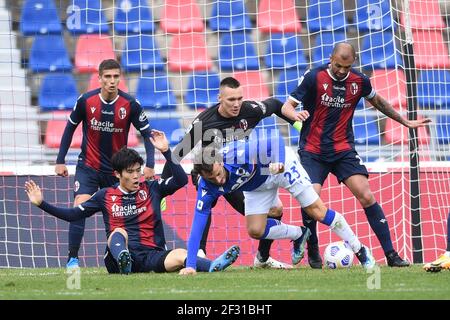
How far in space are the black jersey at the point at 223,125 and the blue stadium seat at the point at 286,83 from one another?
11.4ft

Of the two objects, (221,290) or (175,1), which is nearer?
(221,290)

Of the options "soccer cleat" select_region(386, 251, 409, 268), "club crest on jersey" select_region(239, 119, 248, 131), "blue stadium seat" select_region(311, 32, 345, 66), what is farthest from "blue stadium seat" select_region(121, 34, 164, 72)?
"soccer cleat" select_region(386, 251, 409, 268)

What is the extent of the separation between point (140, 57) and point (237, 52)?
4.30 ft

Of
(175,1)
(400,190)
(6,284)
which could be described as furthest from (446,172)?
(6,284)

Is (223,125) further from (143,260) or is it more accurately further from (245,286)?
(245,286)

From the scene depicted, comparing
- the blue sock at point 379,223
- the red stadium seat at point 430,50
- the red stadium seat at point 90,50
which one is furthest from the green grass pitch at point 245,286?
the red stadium seat at point 90,50

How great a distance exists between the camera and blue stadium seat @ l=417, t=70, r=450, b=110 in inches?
484

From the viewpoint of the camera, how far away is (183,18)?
533 inches

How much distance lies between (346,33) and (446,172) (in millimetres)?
2629

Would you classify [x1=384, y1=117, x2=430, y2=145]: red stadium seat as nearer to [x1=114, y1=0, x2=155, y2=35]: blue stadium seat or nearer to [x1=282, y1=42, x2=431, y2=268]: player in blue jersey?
[x1=282, y1=42, x2=431, y2=268]: player in blue jersey

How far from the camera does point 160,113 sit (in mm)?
12281

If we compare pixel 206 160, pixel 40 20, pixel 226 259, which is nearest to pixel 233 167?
pixel 206 160

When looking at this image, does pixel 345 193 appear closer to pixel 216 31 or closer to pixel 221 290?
pixel 216 31

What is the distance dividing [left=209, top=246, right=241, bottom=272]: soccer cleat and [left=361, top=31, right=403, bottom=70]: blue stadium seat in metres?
5.20
